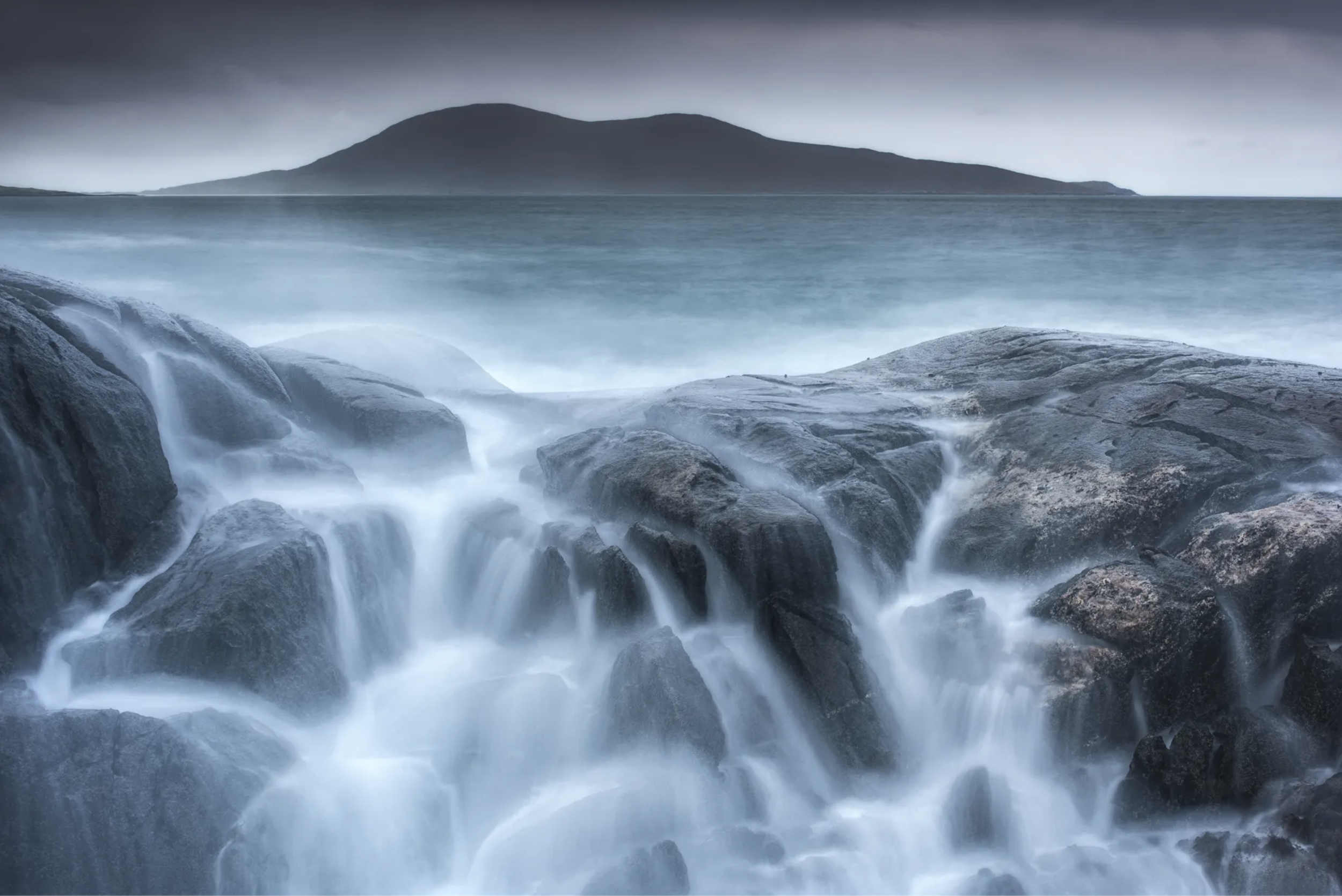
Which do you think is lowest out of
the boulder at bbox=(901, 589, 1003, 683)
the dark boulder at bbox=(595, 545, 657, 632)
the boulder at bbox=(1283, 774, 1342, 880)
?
the boulder at bbox=(1283, 774, 1342, 880)

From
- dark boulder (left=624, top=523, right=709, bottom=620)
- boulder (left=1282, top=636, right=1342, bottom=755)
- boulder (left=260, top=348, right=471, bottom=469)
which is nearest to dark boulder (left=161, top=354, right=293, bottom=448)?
boulder (left=260, top=348, right=471, bottom=469)

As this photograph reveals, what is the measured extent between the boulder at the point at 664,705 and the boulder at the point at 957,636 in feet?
5.09

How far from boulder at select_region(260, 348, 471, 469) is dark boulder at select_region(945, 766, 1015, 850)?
4854 millimetres

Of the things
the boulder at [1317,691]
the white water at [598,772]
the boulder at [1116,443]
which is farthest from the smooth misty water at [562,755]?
the boulder at [1317,691]

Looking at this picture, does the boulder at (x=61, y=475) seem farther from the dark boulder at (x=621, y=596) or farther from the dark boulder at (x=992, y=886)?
the dark boulder at (x=992, y=886)

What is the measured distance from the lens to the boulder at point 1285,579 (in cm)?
618

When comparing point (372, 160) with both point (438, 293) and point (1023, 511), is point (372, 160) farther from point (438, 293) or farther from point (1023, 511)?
point (1023, 511)

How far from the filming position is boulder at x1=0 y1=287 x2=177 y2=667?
19.1 feet

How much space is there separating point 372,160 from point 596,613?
92720 mm

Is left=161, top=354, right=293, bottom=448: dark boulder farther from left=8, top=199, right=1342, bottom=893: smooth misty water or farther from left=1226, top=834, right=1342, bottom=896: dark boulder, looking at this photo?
left=1226, top=834, right=1342, bottom=896: dark boulder

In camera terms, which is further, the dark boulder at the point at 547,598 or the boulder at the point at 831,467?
the boulder at the point at 831,467

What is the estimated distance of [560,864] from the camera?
5.53 metres

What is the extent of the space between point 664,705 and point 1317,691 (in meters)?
3.76

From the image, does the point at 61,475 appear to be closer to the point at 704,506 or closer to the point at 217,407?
the point at 217,407
